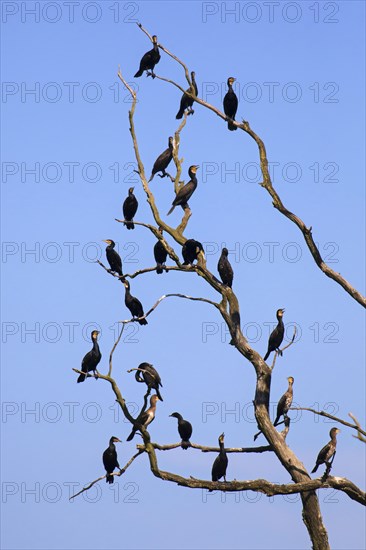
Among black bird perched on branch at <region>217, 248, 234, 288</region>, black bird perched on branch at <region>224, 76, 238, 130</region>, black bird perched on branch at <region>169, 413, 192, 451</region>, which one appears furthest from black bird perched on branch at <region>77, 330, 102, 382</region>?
black bird perched on branch at <region>224, 76, 238, 130</region>

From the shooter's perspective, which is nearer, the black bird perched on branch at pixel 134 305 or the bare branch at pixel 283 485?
the bare branch at pixel 283 485

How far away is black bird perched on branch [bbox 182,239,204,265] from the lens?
56.6ft

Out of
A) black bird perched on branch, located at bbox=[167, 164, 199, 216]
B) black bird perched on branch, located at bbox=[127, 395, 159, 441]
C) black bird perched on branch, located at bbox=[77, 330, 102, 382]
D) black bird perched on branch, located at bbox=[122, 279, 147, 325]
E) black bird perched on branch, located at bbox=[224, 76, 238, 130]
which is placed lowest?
black bird perched on branch, located at bbox=[127, 395, 159, 441]

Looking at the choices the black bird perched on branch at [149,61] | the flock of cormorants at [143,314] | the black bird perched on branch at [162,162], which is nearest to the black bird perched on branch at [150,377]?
the flock of cormorants at [143,314]

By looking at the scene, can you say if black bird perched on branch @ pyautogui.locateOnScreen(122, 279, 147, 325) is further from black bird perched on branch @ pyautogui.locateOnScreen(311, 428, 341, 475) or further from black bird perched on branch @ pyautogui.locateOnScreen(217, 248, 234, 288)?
black bird perched on branch @ pyautogui.locateOnScreen(311, 428, 341, 475)

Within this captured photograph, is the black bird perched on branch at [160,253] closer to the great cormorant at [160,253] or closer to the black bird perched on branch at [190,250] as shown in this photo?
the great cormorant at [160,253]

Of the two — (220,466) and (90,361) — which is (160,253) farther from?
(220,466)

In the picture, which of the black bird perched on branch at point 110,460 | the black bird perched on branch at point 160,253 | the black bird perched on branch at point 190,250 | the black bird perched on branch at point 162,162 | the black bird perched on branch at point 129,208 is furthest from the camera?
the black bird perched on branch at point 129,208

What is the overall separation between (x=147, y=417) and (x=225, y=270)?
7.58ft

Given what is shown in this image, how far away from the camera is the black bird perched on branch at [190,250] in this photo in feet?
56.6

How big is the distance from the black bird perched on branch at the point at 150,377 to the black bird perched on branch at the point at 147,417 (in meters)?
0.09

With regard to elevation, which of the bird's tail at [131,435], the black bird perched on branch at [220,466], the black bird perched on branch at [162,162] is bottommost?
the black bird perched on branch at [220,466]

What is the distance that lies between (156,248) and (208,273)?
2.64 ft

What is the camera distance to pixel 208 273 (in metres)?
17.5
